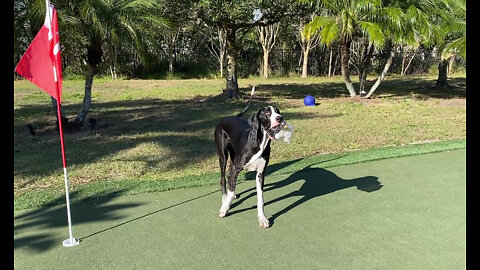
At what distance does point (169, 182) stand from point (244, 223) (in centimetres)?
206

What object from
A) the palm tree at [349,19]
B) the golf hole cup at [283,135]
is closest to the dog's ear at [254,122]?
the golf hole cup at [283,135]

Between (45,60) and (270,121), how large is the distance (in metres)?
2.32

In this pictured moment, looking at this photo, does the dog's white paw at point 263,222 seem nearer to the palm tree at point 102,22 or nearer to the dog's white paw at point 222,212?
the dog's white paw at point 222,212

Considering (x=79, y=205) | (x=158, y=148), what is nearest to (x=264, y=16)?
(x=158, y=148)

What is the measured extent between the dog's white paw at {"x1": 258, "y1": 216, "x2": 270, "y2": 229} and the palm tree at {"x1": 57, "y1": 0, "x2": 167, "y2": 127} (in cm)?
747

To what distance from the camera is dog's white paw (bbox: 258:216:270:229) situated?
14.1 feet

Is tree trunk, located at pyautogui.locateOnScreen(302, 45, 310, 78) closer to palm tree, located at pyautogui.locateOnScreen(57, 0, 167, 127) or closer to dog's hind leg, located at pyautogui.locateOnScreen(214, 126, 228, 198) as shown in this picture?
palm tree, located at pyautogui.locateOnScreen(57, 0, 167, 127)

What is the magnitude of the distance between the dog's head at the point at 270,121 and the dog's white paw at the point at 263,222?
0.91m

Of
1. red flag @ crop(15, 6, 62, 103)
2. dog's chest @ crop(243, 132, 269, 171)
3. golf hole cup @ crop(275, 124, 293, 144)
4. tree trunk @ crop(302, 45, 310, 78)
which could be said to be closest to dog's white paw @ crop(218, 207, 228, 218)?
dog's chest @ crop(243, 132, 269, 171)

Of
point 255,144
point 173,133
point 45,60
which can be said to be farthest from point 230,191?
point 173,133

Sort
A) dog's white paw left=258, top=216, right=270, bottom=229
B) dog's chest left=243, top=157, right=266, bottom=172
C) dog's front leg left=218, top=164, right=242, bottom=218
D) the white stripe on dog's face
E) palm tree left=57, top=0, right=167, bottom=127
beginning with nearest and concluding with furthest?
the white stripe on dog's face < dog's white paw left=258, top=216, right=270, bottom=229 < dog's chest left=243, top=157, right=266, bottom=172 < dog's front leg left=218, top=164, right=242, bottom=218 < palm tree left=57, top=0, right=167, bottom=127

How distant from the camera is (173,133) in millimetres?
10570

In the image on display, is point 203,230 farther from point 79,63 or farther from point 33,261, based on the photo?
point 79,63

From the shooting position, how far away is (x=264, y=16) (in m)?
16.3
